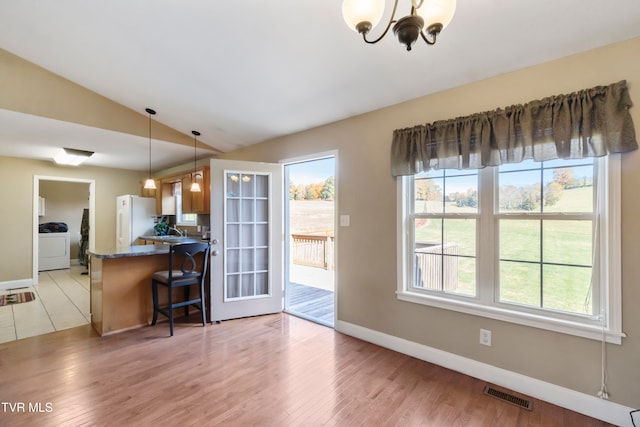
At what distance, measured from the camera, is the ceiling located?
1784 millimetres

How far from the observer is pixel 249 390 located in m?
2.12

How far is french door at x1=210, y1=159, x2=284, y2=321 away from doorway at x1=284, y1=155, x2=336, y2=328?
2.66 feet

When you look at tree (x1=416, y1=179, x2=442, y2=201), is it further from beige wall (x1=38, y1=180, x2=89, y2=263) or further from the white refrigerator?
beige wall (x1=38, y1=180, x2=89, y2=263)

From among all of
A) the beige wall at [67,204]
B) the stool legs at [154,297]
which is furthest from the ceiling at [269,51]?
the beige wall at [67,204]

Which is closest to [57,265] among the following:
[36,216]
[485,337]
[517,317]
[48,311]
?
[36,216]

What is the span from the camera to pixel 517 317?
2127mm

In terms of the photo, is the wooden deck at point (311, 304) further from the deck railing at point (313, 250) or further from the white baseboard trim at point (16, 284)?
the white baseboard trim at point (16, 284)

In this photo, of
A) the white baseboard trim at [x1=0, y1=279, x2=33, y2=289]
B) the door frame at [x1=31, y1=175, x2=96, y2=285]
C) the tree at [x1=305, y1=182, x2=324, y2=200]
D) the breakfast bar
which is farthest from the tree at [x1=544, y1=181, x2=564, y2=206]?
the white baseboard trim at [x1=0, y1=279, x2=33, y2=289]

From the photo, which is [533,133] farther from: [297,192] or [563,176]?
[297,192]

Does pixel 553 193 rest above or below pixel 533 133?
below

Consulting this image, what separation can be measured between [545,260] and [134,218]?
6387 mm

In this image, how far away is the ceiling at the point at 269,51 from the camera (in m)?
1.78

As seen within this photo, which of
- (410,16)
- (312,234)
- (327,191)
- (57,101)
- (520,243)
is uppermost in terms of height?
(57,101)

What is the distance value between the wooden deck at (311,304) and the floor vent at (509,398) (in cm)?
166
